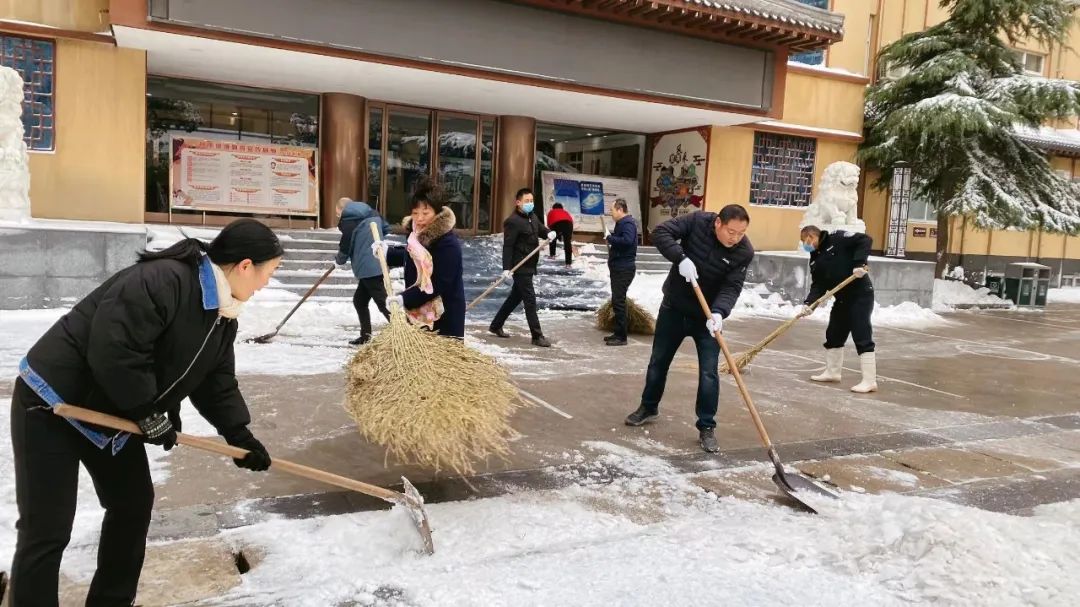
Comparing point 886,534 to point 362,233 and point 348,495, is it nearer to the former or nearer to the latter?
point 348,495

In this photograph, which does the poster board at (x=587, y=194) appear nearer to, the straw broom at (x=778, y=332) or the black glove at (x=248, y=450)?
the straw broom at (x=778, y=332)

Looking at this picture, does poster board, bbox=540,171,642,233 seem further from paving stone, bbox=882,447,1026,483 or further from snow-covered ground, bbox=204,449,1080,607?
snow-covered ground, bbox=204,449,1080,607

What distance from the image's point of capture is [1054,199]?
1633cm

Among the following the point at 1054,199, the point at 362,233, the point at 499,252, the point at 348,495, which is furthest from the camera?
the point at 1054,199

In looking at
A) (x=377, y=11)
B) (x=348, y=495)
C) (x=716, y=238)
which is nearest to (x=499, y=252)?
(x=377, y=11)

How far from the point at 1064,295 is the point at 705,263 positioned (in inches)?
803

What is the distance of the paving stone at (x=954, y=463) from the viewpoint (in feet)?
16.4

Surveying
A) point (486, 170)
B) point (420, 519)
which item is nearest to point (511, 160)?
point (486, 170)

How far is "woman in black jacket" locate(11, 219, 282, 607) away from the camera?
2355 millimetres

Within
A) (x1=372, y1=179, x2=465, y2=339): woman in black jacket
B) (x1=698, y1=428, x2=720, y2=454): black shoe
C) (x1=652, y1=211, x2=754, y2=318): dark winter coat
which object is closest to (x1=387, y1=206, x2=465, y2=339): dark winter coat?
(x1=372, y1=179, x2=465, y2=339): woman in black jacket

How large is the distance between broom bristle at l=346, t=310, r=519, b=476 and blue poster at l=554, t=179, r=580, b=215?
42.4 feet

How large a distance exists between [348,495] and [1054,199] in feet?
58.2

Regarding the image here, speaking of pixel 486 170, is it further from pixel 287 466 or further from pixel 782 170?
pixel 287 466

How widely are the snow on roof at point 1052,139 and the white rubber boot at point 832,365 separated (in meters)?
13.3
